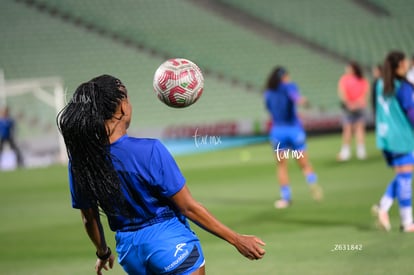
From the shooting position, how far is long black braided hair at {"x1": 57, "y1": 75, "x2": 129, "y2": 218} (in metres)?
4.02

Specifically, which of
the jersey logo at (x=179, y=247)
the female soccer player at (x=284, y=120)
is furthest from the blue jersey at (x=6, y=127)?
the jersey logo at (x=179, y=247)

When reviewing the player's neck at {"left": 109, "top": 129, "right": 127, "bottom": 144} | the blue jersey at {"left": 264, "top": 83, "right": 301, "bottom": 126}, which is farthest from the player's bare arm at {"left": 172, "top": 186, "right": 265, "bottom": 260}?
the blue jersey at {"left": 264, "top": 83, "right": 301, "bottom": 126}

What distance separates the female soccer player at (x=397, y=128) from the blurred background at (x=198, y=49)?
15.4 m

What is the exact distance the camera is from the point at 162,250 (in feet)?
13.1

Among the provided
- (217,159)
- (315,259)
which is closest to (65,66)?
(217,159)

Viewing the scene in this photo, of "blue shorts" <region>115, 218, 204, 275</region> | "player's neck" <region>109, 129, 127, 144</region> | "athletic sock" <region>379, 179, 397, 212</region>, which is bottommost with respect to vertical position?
"athletic sock" <region>379, 179, 397, 212</region>

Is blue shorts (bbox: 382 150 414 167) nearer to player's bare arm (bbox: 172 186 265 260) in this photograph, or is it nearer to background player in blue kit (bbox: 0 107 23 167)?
player's bare arm (bbox: 172 186 265 260)

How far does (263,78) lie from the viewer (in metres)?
27.6

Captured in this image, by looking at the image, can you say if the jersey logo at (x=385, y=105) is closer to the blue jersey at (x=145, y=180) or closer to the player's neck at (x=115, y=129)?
the blue jersey at (x=145, y=180)

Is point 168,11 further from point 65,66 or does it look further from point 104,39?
point 65,66

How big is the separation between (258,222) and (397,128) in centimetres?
279

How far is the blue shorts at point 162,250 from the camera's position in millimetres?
4000

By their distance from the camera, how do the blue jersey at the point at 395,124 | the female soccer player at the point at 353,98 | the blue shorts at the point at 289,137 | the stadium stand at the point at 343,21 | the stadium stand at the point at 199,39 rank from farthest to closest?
the stadium stand at the point at 199,39
the stadium stand at the point at 343,21
the female soccer player at the point at 353,98
the blue shorts at the point at 289,137
the blue jersey at the point at 395,124

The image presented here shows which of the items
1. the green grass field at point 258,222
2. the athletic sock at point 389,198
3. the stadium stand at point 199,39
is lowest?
the green grass field at point 258,222
